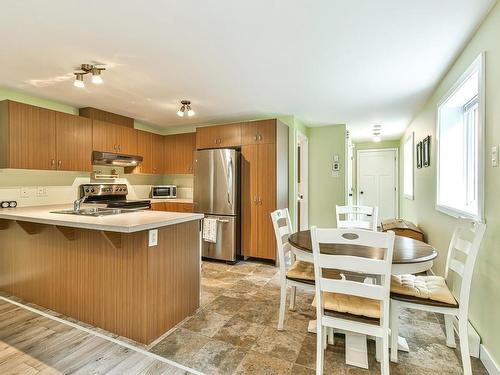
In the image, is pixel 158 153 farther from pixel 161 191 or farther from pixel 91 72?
pixel 91 72

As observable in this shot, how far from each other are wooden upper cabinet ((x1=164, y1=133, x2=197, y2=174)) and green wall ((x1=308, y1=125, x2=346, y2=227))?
90.4 inches

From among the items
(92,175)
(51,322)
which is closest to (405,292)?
(51,322)

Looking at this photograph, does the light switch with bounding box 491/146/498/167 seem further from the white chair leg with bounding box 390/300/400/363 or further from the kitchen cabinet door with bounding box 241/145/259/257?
the kitchen cabinet door with bounding box 241/145/259/257

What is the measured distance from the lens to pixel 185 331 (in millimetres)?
2127

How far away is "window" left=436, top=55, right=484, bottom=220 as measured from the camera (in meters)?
2.22

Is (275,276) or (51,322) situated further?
(275,276)

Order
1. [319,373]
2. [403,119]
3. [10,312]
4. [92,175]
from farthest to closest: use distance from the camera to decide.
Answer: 1. [403,119]
2. [92,175]
3. [10,312]
4. [319,373]

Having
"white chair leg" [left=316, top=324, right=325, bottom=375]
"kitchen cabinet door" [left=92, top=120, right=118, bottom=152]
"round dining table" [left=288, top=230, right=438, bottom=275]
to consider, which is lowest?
"white chair leg" [left=316, top=324, right=325, bottom=375]

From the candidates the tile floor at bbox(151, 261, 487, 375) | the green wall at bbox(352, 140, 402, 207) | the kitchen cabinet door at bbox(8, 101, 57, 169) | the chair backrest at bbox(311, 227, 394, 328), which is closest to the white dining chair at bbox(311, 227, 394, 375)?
the chair backrest at bbox(311, 227, 394, 328)

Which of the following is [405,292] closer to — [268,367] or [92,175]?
[268,367]

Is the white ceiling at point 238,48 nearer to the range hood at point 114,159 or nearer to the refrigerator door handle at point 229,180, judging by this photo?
the range hood at point 114,159

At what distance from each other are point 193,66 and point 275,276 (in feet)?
8.56

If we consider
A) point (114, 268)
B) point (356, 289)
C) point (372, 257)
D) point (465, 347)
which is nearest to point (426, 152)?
point (372, 257)

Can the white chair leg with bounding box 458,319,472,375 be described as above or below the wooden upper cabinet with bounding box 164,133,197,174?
below
